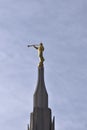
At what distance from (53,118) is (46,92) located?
11.4 feet

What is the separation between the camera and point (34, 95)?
198 feet

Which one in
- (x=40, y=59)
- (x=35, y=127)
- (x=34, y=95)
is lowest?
(x=35, y=127)

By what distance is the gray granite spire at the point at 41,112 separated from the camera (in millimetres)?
58188

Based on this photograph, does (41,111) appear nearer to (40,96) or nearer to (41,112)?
(41,112)

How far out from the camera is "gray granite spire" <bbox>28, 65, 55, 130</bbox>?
2291 inches

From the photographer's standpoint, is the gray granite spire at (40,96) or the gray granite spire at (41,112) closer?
the gray granite spire at (41,112)

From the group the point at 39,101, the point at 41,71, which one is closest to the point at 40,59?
the point at 41,71

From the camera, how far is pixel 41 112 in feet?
193

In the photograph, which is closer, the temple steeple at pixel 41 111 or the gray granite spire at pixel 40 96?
the temple steeple at pixel 41 111

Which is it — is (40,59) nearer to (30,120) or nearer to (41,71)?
(41,71)

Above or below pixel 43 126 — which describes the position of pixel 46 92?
above

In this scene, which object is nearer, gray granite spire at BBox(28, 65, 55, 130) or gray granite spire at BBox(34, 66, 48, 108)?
gray granite spire at BBox(28, 65, 55, 130)

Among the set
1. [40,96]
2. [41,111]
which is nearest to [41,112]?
[41,111]

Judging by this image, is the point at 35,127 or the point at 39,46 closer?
the point at 35,127
